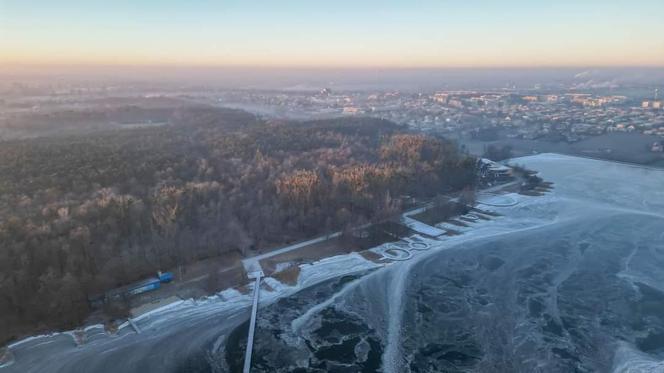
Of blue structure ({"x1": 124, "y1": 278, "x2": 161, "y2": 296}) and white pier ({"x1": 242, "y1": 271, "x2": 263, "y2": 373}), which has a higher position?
blue structure ({"x1": 124, "y1": 278, "x2": 161, "y2": 296})

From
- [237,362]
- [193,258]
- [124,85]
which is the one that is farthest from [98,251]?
[124,85]

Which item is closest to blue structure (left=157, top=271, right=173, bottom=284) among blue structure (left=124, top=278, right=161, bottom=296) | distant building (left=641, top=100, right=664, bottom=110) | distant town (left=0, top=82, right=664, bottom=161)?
blue structure (left=124, top=278, right=161, bottom=296)

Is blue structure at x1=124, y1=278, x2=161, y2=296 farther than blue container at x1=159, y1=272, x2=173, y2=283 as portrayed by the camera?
No

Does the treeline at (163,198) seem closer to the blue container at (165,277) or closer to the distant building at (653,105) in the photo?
the blue container at (165,277)

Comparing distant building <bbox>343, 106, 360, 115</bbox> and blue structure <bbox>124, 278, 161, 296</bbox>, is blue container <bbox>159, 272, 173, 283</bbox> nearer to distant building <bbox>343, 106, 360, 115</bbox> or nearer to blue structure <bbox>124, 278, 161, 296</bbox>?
blue structure <bbox>124, 278, 161, 296</bbox>

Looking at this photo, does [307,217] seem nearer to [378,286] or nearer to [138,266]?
[378,286]

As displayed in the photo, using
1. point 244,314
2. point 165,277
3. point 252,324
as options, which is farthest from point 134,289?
point 252,324

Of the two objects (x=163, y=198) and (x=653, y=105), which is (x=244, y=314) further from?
(x=653, y=105)

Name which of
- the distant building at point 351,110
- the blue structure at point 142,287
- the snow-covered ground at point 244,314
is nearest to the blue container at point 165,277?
the blue structure at point 142,287
